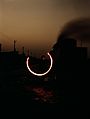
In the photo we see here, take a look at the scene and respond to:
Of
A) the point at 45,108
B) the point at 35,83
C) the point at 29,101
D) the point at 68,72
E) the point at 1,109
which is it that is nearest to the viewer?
the point at 1,109

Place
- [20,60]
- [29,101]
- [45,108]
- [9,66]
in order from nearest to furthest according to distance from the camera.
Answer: [45,108]
[29,101]
[9,66]
[20,60]

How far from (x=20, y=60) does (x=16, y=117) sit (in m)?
39.6

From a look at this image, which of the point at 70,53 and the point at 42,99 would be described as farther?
the point at 70,53

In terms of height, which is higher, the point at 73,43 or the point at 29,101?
the point at 73,43

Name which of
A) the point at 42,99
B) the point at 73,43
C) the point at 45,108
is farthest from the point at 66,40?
the point at 45,108

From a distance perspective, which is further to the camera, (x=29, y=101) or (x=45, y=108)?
(x=29, y=101)

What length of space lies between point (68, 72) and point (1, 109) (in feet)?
74.2

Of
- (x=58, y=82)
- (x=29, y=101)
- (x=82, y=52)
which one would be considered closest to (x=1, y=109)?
(x=29, y=101)

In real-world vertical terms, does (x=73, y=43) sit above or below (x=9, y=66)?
above

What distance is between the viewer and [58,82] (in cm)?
3275

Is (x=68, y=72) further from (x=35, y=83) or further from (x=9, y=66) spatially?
(x=9, y=66)

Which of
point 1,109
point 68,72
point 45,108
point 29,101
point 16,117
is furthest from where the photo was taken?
point 68,72

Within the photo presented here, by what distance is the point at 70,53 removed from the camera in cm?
3434

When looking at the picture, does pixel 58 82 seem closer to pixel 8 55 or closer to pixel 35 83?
pixel 35 83
